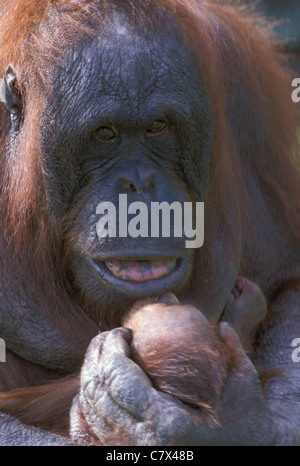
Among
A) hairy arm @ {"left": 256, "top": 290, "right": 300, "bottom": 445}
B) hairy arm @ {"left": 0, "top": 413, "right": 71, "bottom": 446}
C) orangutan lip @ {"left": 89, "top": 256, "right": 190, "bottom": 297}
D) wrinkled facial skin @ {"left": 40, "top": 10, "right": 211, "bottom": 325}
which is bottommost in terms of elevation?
hairy arm @ {"left": 0, "top": 413, "right": 71, "bottom": 446}

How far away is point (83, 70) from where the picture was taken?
2.22 meters

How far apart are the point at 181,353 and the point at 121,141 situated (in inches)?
24.7

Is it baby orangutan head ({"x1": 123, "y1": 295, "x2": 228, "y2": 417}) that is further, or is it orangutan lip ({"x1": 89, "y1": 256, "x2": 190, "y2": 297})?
orangutan lip ({"x1": 89, "y1": 256, "x2": 190, "y2": 297})

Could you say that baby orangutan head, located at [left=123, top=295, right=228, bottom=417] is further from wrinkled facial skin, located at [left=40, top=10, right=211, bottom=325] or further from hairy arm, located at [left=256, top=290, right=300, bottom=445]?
hairy arm, located at [left=256, top=290, right=300, bottom=445]

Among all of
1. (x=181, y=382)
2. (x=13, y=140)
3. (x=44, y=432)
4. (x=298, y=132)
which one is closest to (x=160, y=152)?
(x=13, y=140)

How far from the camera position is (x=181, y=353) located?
6.75 ft

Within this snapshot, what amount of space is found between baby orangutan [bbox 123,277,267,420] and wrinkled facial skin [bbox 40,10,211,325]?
14 centimetres

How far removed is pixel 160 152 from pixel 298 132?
3.59 feet

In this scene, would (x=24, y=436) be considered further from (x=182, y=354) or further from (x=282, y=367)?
(x=282, y=367)

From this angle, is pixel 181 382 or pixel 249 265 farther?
pixel 249 265

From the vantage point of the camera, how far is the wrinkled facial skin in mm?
2217

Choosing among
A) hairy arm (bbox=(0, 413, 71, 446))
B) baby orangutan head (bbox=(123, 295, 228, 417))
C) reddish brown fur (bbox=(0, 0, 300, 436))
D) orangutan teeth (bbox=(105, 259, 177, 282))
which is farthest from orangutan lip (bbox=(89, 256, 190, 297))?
hairy arm (bbox=(0, 413, 71, 446))

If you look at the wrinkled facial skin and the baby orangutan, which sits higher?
the wrinkled facial skin

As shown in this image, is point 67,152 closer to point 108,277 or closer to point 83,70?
point 83,70
